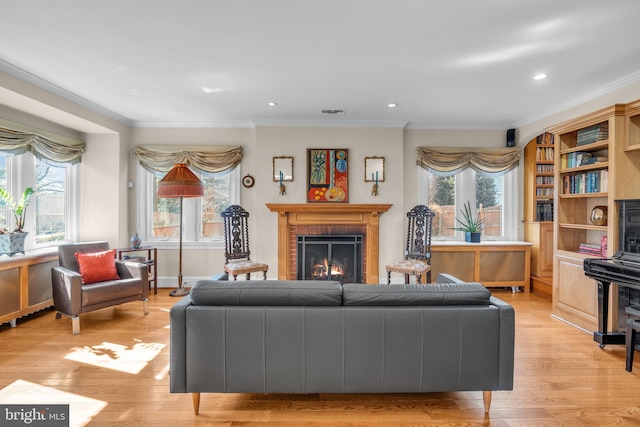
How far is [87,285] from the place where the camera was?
3.75 metres

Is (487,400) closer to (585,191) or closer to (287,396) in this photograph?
(287,396)

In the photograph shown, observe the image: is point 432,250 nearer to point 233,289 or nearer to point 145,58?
point 233,289

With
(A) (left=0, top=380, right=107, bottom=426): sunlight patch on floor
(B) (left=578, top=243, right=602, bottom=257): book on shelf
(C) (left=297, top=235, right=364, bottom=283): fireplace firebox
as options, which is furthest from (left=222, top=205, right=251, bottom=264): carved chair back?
(B) (left=578, top=243, right=602, bottom=257): book on shelf

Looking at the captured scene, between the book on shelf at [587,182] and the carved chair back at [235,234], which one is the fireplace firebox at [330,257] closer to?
the carved chair back at [235,234]

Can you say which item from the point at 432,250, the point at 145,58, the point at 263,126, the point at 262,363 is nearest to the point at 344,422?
the point at 262,363

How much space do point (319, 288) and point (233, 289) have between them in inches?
19.7

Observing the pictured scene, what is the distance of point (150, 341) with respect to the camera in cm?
325

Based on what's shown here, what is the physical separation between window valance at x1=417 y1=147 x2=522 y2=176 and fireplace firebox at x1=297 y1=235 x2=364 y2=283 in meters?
1.65

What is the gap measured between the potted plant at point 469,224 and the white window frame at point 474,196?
10 cm

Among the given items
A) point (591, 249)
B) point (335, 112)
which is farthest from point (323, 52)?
point (591, 249)

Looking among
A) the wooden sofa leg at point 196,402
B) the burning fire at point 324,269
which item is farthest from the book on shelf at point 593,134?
the wooden sofa leg at point 196,402

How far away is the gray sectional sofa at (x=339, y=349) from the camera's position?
1.96 metres

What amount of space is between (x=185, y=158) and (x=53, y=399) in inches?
145

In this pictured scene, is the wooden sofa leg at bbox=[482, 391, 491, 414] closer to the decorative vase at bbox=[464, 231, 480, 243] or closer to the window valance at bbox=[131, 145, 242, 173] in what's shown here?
the decorative vase at bbox=[464, 231, 480, 243]
